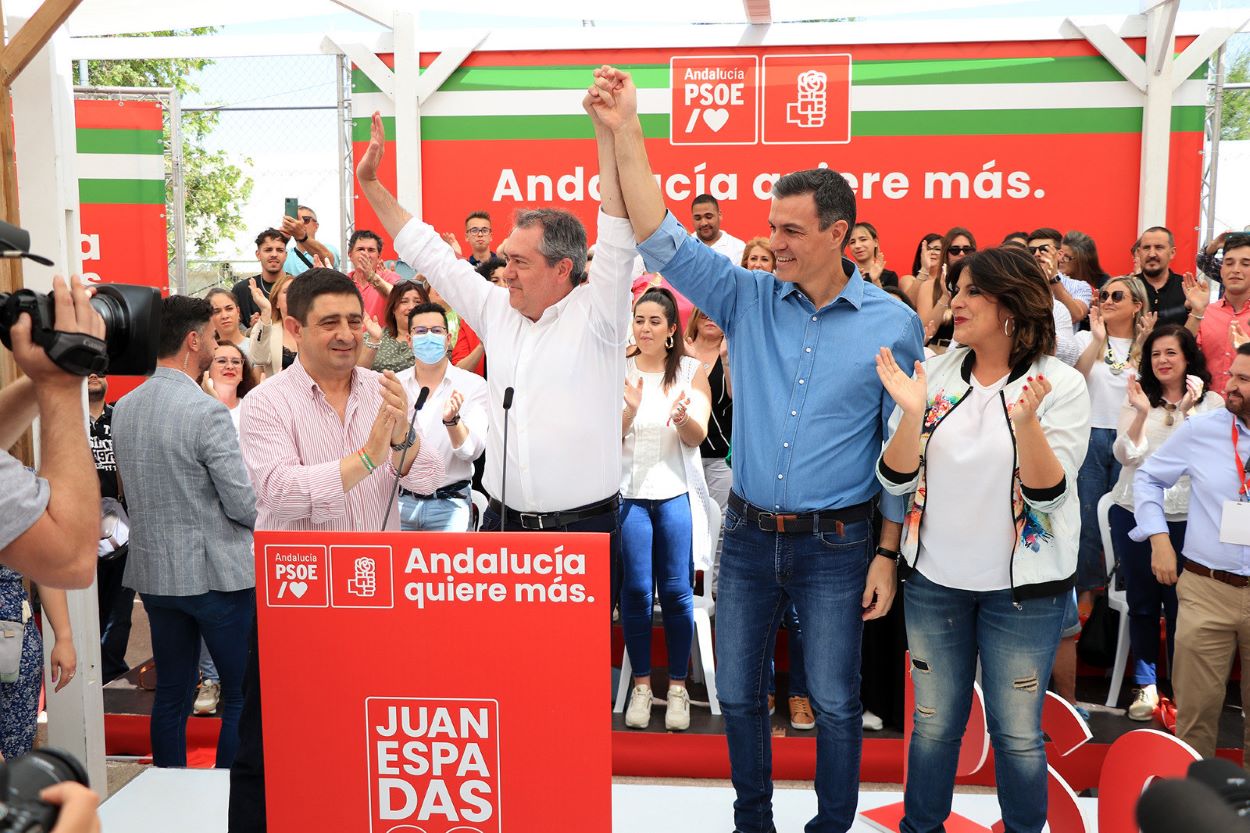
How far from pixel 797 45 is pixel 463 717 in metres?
6.30

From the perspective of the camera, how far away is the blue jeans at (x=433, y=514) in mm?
4188

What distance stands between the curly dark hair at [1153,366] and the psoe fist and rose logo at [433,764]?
3.34 meters

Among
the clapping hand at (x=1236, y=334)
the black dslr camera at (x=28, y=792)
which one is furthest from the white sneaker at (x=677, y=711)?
the black dslr camera at (x=28, y=792)

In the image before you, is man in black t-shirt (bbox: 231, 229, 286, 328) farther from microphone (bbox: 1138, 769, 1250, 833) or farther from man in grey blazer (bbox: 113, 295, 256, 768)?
microphone (bbox: 1138, 769, 1250, 833)

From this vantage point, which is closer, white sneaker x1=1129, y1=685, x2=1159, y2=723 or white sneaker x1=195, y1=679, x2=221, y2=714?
white sneaker x1=1129, y1=685, x2=1159, y2=723

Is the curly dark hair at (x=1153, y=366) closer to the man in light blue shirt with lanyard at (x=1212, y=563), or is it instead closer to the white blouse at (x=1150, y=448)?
the white blouse at (x=1150, y=448)

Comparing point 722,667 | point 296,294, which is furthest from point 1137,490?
point 296,294

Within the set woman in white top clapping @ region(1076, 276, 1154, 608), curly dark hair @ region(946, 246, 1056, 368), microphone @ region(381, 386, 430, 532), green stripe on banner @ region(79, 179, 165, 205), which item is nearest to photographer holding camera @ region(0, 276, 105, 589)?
microphone @ region(381, 386, 430, 532)

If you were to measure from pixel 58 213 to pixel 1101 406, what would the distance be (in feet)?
14.3

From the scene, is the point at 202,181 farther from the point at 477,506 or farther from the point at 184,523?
the point at 184,523

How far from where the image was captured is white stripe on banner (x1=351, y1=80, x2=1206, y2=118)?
7559mm

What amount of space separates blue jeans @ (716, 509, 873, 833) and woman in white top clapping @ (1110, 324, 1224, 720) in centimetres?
219

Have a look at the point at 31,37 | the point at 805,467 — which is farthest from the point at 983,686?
the point at 31,37

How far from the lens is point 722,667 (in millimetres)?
2988
